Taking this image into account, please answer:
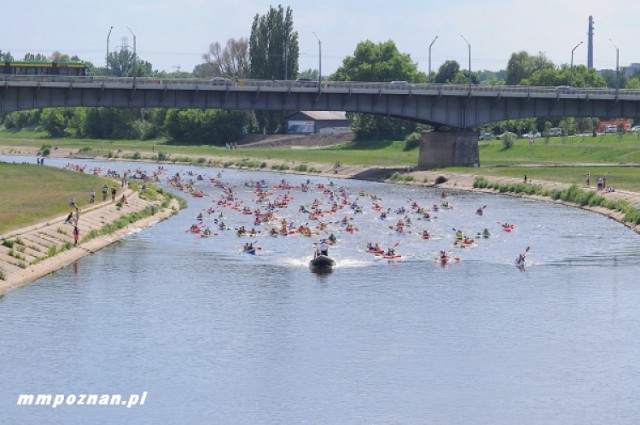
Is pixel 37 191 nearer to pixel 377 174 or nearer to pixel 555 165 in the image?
pixel 377 174

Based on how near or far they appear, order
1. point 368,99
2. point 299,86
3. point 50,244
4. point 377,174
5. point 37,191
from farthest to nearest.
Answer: point 377,174 < point 368,99 < point 299,86 < point 37,191 < point 50,244

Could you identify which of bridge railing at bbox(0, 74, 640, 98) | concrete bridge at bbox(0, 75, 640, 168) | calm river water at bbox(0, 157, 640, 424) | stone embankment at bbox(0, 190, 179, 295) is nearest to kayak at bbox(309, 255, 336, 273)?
calm river water at bbox(0, 157, 640, 424)

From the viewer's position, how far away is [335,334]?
66062 mm

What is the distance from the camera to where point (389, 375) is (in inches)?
2283

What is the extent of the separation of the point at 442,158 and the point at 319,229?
212 feet

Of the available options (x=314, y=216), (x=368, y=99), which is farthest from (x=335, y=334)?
(x=368, y=99)

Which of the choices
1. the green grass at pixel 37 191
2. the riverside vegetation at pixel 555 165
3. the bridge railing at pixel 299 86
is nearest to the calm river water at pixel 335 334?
the green grass at pixel 37 191

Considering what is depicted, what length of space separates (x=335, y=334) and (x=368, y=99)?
101 meters

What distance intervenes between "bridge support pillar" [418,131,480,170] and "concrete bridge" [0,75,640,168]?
0.41ft

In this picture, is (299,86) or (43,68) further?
(43,68)

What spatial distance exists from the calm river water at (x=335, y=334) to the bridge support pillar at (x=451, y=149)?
221 ft

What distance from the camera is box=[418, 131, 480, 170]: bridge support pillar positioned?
169875 mm

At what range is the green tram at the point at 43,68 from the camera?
174 m

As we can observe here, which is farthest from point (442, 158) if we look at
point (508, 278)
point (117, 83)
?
point (508, 278)
